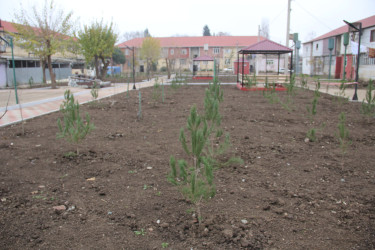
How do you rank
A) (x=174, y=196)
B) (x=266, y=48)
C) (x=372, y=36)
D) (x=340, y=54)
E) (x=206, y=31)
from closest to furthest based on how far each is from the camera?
(x=174, y=196) → (x=266, y=48) → (x=372, y=36) → (x=340, y=54) → (x=206, y=31)

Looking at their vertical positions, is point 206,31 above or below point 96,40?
above

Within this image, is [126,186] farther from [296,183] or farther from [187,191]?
[296,183]

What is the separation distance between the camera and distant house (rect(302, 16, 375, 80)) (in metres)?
23.2

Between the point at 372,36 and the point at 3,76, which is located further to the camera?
the point at 372,36

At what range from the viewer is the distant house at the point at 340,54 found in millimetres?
23244

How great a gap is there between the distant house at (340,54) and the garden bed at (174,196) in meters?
14.2

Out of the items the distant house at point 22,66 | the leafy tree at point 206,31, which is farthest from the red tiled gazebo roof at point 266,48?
the leafy tree at point 206,31

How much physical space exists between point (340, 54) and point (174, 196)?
106 ft

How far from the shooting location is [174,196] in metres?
3.01

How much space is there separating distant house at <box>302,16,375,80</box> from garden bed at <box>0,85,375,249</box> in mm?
14223

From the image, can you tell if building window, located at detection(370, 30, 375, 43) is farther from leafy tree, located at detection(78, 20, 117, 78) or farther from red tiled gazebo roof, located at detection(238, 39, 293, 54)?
leafy tree, located at detection(78, 20, 117, 78)

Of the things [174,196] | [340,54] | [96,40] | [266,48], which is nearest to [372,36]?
[340,54]

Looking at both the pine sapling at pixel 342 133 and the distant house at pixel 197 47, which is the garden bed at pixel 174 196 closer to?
the pine sapling at pixel 342 133

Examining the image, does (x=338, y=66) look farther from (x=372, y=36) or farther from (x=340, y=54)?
(x=340, y=54)
